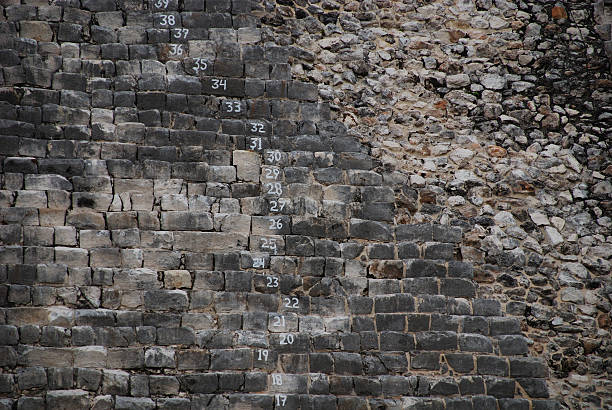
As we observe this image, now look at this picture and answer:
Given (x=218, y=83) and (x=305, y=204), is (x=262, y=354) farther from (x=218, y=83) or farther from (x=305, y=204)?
(x=218, y=83)

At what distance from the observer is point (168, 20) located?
8.36 meters

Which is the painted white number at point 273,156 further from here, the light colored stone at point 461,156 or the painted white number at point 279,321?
Result: the light colored stone at point 461,156

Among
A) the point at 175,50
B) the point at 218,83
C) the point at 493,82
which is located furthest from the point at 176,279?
the point at 493,82

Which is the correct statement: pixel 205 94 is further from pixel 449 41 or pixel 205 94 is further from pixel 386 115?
pixel 449 41

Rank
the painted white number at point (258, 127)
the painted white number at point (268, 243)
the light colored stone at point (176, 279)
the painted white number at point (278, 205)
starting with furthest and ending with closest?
the painted white number at point (258, 127) → the painted white number at point (278, 205) → the painted white number at point (268, 243) → the light colored stone at point (176, 279)

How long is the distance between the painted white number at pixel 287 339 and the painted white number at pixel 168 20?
3652mm

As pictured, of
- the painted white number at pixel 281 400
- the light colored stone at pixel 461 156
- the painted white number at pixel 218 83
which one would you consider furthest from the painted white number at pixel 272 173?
the painted white number at pixel 281 400

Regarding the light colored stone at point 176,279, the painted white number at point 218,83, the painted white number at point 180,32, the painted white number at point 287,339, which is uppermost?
the painted white number at point 180,32

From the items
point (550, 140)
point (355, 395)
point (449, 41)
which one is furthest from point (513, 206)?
point (355, 395)

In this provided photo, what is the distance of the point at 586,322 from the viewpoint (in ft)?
26.4

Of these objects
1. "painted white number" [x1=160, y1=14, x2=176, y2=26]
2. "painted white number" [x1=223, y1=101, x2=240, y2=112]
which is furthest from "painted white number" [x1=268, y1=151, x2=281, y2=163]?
"painted white number" [x1=160, y1=14, x2=176, y2=26]

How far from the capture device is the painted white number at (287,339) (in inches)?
294

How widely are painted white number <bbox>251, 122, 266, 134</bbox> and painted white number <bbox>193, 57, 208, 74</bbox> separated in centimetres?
84

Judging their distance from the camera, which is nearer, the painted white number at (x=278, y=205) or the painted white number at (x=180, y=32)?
the painted white number at (x=278, y=205)
